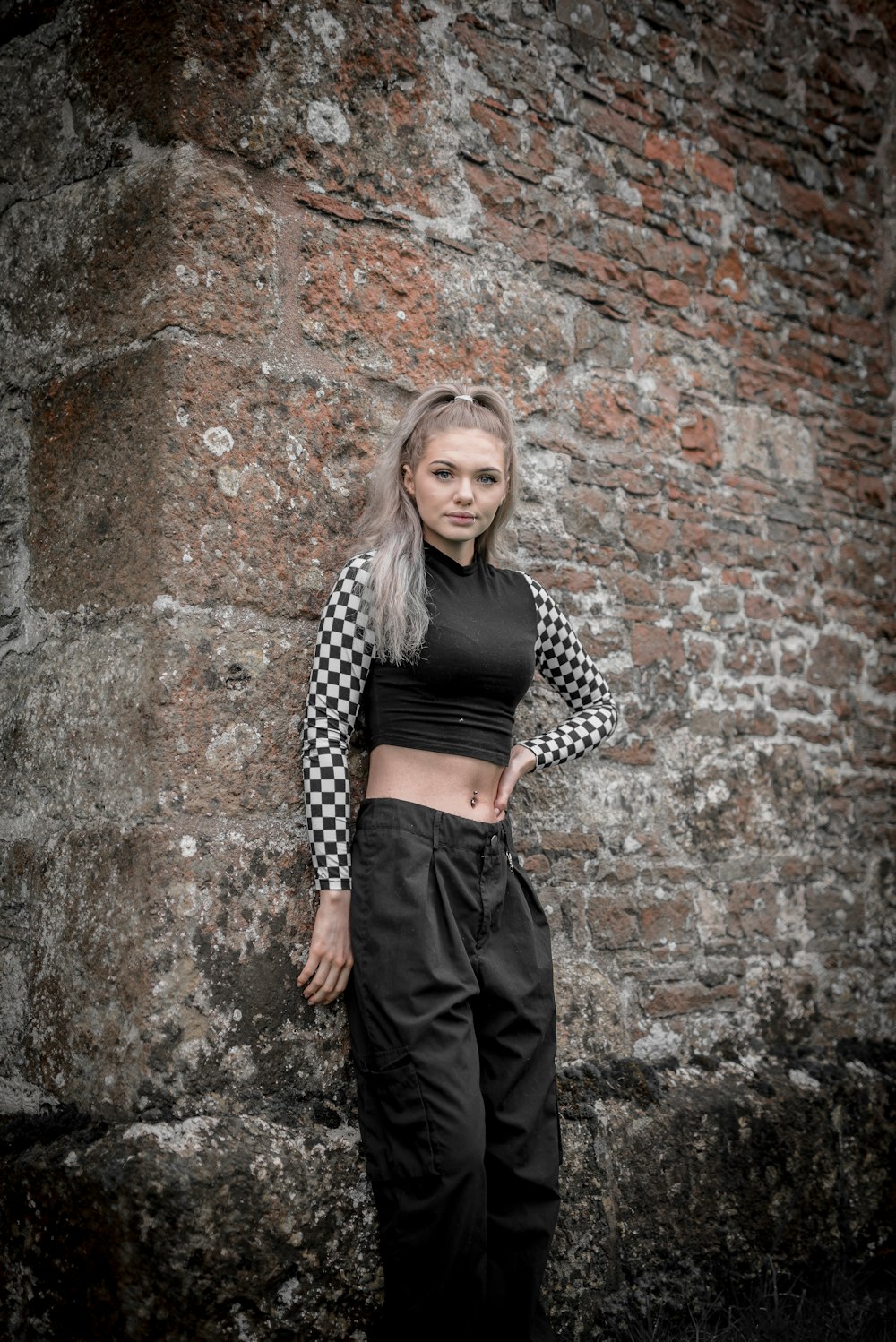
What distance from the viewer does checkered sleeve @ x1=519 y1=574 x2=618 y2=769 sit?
10.8 ft

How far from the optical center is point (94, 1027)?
293 centimetres

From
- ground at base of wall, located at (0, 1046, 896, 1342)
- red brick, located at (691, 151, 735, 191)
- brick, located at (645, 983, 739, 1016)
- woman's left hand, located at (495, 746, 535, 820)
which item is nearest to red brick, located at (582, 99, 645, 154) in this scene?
red brick, located at (691, 151, 735, 191)

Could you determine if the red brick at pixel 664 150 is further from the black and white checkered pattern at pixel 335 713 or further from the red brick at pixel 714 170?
the black and white checkered pattern at pixel 335 713

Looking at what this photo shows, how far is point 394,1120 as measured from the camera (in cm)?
275

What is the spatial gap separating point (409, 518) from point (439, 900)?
3.09 ft

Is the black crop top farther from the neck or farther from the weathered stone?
the weathered stone

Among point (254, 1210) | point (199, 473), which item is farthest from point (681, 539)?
point (254, 1210)

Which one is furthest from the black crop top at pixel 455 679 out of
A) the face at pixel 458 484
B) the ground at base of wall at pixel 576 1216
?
the ground at base of wall at pixel 576 1216

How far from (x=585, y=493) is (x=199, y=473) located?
4.56ft

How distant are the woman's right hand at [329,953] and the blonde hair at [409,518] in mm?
592

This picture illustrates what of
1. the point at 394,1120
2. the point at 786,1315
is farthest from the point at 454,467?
the point at 786,1315

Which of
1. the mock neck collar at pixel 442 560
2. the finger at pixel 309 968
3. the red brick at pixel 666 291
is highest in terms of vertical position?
the red brick at pixel 666 291

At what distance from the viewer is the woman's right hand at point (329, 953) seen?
9.51 feet

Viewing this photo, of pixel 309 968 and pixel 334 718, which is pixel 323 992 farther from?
pixel 334 718
